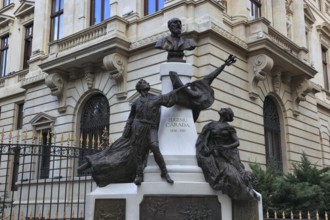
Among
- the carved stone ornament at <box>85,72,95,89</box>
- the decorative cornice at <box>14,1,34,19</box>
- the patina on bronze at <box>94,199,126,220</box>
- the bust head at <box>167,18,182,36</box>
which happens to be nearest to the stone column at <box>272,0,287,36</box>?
the carved stone ornament at <box>85,72,95,89</box>

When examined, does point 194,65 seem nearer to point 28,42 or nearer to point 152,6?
point 152,6

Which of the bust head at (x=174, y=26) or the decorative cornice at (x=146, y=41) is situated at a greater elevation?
the decorative cornice at (x=146, y=41)

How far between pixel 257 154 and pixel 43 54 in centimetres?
1202

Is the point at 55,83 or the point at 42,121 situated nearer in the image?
the point at 55,83

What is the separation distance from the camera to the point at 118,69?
17.8 metres

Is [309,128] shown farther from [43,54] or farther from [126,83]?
[43,54]

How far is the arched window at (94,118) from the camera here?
751 inches

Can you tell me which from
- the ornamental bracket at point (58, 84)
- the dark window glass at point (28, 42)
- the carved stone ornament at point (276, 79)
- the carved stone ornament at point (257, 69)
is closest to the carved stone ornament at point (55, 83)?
the ornamental bracket at point (58, 84)

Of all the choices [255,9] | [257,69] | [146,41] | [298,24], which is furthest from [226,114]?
[298,24]

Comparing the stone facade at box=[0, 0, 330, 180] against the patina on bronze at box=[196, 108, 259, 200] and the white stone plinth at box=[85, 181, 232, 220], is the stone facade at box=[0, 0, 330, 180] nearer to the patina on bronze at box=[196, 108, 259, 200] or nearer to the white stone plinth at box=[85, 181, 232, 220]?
the patina on bronze at box=[196, 108, 259, 200]

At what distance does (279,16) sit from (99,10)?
29.0ft

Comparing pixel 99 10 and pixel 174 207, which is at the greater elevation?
pixel 99 10

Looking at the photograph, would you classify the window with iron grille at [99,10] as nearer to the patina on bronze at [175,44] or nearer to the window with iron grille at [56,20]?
the window with iron grille at [56,20]

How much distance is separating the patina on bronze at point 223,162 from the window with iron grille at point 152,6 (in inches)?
507
